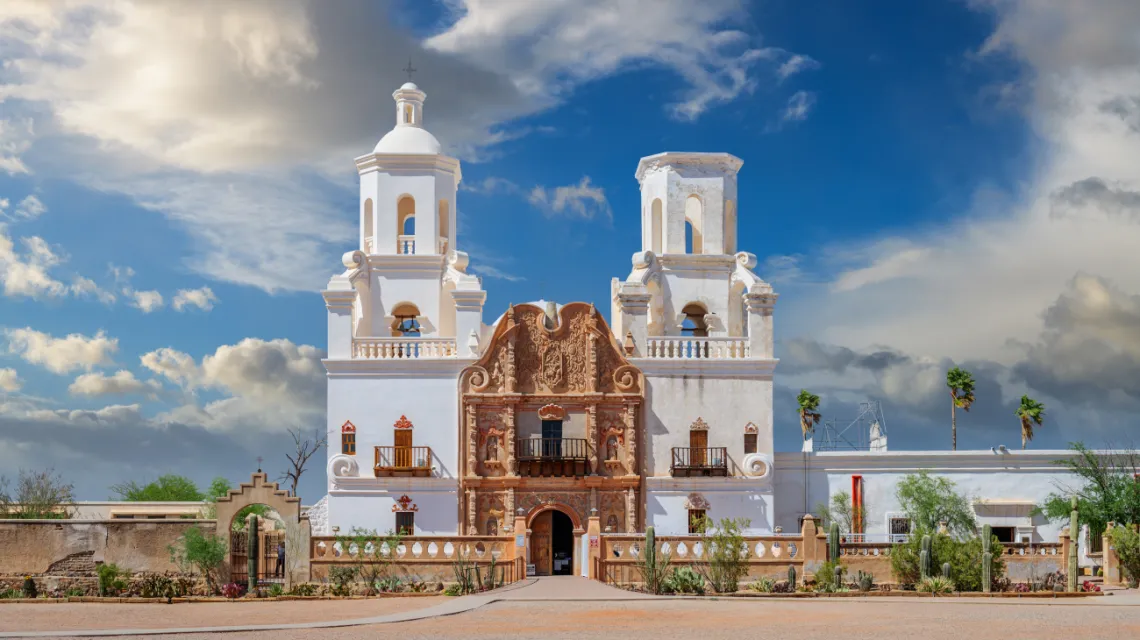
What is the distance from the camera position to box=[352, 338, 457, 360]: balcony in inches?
1785

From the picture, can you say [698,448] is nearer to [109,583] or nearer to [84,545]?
[84,545]

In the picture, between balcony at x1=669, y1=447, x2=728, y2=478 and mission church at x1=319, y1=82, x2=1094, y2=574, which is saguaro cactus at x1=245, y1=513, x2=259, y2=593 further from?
balcony at x1=669, y1=447, x2=728, y2=478

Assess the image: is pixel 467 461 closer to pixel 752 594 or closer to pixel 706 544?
pixel 706 544

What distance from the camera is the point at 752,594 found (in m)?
33.7

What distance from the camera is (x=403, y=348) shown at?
45.5 m

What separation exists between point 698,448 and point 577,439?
150 inches

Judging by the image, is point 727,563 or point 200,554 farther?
point 200,554

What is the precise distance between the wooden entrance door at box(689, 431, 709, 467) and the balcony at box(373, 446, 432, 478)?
818 centimetres

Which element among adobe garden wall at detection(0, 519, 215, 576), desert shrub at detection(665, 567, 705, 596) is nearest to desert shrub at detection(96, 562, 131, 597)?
adobe garden wall at detection(0, 519, 215, 576)

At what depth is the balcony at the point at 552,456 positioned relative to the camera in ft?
147

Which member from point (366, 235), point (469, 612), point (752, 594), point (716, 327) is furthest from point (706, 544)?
point (366, 235)

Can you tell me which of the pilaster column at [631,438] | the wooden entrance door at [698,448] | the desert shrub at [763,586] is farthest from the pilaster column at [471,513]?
the desert shrub at [763,586]

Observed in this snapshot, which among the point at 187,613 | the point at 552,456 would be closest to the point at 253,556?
the point at 187,613

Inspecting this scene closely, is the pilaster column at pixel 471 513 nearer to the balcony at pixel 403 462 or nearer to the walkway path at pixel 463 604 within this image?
the balcony at pixel 403 462
